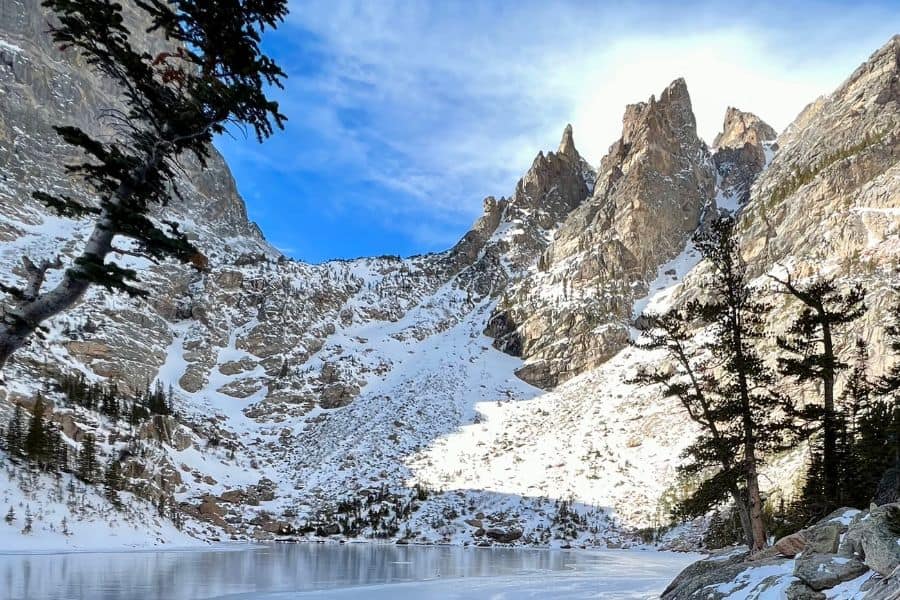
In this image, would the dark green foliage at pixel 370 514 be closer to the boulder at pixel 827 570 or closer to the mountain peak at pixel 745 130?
the boulder at pixel 827 570

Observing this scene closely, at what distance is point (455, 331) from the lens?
5413 inches

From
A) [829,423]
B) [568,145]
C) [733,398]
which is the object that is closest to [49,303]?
[733,398]

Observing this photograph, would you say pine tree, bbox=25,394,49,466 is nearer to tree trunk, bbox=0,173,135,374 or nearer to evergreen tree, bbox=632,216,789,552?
tree trunk, bbox=0,173,135,374

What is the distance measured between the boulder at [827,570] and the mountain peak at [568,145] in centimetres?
17680

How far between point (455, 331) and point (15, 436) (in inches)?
3662

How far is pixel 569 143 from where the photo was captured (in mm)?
182000

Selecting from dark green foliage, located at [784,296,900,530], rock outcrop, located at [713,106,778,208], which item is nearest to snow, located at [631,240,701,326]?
rock outcrop, located at [713,106,778,208]

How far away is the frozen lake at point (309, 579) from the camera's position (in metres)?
22.9

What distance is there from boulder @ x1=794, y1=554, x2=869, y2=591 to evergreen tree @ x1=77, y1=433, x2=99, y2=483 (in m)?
62.0

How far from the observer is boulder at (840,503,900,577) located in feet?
27.6

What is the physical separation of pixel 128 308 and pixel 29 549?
268ft

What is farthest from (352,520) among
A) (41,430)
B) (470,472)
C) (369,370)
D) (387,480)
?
(369,370)

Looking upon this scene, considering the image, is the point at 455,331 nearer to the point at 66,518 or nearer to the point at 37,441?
the point at 37,441

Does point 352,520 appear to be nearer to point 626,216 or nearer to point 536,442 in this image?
point 536,442
